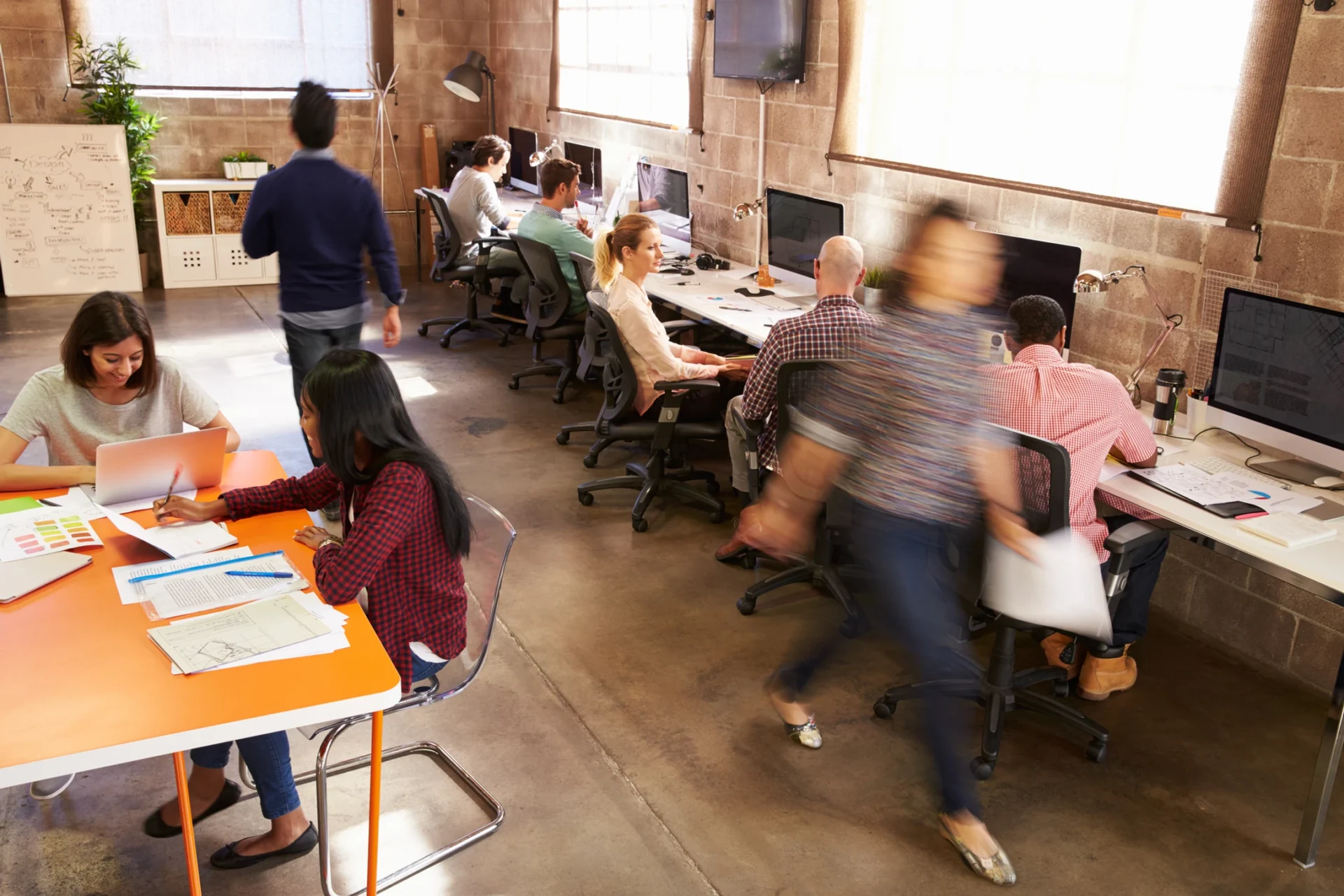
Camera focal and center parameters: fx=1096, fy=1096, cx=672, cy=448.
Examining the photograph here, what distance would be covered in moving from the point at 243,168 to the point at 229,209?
0.33m

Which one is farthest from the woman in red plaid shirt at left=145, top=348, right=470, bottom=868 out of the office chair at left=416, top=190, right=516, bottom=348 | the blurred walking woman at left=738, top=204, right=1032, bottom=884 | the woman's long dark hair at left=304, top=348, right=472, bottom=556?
the office chair at left=416, top=190, right=516, bottom=348

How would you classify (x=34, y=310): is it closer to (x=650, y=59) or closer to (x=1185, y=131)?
(x=650, y=59)

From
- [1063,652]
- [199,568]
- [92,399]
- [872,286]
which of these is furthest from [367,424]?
[872,286]

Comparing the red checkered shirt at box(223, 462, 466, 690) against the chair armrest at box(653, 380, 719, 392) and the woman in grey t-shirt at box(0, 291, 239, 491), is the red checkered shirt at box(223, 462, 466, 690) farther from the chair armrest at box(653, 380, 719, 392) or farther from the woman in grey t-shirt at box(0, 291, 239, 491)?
the chair armrest at box(653, 380, 719, 392)

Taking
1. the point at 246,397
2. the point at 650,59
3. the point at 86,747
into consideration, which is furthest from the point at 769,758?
the point at 650,59

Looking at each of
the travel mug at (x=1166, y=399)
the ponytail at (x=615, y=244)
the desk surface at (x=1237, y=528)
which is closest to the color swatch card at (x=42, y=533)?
the ponytail at (x=615, y=244)

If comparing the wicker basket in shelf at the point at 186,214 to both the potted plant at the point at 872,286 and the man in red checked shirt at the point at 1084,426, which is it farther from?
Answer: the man in red checked shirt at the point at 1084,426

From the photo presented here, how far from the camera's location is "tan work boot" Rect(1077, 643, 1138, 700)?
331 centimetres

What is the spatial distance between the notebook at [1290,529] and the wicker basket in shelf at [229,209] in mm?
7565

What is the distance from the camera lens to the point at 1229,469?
10.4ft

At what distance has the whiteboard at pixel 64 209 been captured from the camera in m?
7.68

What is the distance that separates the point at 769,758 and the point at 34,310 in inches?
264

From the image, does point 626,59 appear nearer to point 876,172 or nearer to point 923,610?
point 876,172

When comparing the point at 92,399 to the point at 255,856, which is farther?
the point at 92,399
